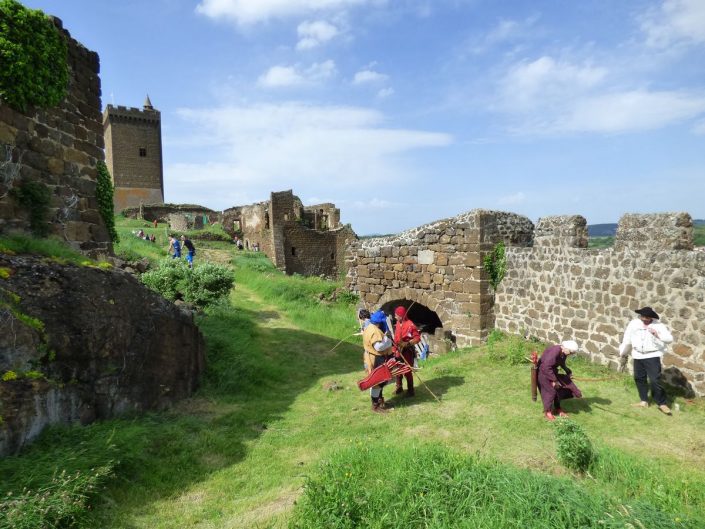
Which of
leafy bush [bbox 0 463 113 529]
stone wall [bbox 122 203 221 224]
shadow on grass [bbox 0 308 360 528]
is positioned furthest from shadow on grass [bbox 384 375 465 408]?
stone wall [bbox 122 203 221 224]

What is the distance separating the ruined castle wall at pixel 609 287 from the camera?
647 centimetres

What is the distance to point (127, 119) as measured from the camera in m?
47.0

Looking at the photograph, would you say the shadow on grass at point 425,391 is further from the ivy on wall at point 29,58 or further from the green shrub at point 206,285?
the ivy on wall at point 29,58

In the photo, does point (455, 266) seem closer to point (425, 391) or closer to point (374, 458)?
point (425, 391)

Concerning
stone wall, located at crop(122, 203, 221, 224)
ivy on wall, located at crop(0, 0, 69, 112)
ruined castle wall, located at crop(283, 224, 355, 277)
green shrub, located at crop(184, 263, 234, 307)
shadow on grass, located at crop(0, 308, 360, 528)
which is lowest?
shadow on grass, located at crop(0, 308, 360, 528)

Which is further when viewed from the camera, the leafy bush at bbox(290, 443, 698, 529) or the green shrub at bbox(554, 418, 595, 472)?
the green shrub at bbox(554, 418, 595, 472)

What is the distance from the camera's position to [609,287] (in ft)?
25.8

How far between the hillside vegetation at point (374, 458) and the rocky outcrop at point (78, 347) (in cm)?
27

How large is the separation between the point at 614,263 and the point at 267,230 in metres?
26.1

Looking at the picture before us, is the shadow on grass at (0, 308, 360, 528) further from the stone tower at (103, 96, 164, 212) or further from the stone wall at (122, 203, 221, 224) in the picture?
the stone tower at (103, 96, 164, 212)

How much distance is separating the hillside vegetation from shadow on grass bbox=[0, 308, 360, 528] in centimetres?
2

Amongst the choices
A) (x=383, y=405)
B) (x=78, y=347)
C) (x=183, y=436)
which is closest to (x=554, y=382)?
(x=383, y=405)

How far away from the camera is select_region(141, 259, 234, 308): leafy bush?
38.8 feet

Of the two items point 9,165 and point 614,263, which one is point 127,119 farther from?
point 614,263
